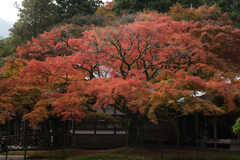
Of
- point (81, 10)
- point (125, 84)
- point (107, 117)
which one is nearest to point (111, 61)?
point (107, 117)

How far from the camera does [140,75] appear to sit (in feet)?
41.4

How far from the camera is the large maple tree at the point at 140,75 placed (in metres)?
11.1

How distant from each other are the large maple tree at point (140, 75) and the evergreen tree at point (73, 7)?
1611 cm

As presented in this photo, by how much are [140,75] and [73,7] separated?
2331 cm

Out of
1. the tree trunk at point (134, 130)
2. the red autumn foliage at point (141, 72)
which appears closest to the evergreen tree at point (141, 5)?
the red autumn foliage at point (141, 72)

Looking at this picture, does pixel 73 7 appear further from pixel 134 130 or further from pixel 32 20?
pixel 134 130

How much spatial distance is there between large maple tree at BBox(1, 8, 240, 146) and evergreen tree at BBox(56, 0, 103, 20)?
1611 cm

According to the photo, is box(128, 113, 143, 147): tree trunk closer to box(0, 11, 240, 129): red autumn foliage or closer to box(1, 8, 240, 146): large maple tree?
box(1, 8, 240, 146): large maple tree

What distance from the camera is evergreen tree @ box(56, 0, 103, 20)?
31831 mm

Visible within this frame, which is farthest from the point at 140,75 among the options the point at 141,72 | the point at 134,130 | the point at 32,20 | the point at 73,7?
the point at 73,7

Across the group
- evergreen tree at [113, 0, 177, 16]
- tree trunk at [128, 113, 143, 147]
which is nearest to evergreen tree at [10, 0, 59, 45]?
evergreen tree at [113, 0, 177, 16]

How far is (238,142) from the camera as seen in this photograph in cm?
1555

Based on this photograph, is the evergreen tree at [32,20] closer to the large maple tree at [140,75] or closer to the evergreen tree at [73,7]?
the evergreen tree at [73,7]

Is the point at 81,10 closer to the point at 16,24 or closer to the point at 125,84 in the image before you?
the point at 16,24
